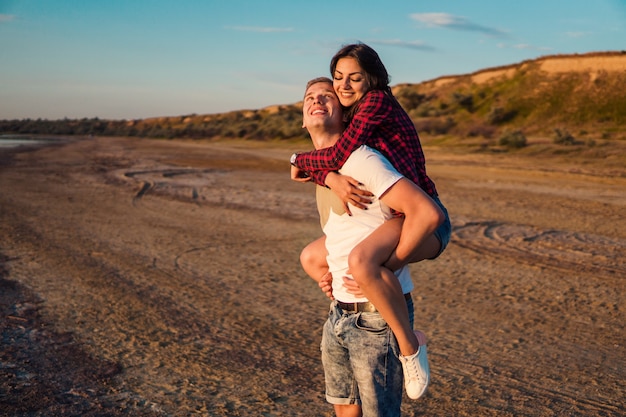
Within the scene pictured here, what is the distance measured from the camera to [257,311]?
6312mm

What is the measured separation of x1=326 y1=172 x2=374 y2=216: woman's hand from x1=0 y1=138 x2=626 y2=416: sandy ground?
6.91 ft

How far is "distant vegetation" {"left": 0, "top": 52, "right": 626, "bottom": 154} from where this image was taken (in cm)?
3145

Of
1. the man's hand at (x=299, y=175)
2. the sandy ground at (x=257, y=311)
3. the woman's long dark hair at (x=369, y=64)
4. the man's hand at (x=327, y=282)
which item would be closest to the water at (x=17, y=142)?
the sandy ground at (x=257, y=311)

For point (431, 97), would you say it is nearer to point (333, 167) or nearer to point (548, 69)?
point (548, 69)

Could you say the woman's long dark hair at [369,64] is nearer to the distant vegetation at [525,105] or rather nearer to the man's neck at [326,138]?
the man's neck at [326,138]

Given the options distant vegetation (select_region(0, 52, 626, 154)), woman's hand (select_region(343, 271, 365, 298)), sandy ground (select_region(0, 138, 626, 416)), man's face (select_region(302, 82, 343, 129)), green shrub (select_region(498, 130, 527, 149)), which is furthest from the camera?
distant vegetation (select_region(0, 52, 626, 154))

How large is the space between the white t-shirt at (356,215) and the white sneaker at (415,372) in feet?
0.86

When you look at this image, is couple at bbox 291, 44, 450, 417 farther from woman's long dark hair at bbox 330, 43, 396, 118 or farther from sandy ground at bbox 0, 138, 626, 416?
sandy ground at bbox 0, 138, 626, 416

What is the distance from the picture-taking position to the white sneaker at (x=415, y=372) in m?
2.43

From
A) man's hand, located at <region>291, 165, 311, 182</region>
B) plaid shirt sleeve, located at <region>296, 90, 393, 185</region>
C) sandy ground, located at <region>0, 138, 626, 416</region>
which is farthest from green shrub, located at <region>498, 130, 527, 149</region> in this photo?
plaid shirt sleeve, located at <region>296, 90, 393, 185</region>

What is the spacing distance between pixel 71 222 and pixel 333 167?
9.71 metres

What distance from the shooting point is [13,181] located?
18.2 meters

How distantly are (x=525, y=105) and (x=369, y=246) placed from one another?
1535 inches

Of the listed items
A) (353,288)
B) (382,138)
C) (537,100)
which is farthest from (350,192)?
(537,100)
